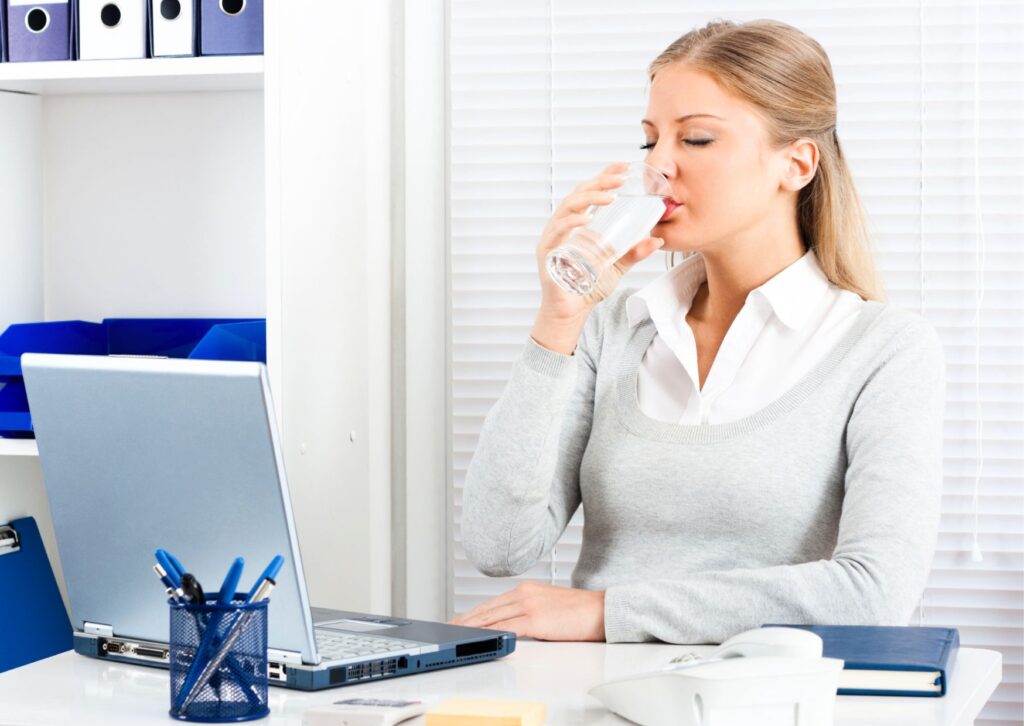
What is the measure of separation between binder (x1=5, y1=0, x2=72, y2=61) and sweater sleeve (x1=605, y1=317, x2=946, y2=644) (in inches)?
46.3

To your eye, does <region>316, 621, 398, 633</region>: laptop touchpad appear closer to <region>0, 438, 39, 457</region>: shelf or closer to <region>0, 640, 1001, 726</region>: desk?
<region>0, 640, 1001, 726</region>: desk

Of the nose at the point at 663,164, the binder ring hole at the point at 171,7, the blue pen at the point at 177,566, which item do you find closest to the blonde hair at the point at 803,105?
the nose at the point at 663,164

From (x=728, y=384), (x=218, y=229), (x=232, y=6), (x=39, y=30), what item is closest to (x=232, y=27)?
(x=232, y=6)

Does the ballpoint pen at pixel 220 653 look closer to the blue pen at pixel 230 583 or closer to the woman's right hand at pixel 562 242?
the blue pen at pixel 230 583

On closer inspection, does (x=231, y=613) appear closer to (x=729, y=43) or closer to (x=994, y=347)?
(x=729, y=43)

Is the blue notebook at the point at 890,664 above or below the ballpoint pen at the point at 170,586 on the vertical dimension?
below

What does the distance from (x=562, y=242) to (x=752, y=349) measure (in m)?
0.35

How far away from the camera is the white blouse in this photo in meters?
1.82

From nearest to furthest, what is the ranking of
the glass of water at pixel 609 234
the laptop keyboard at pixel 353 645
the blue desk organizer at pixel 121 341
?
the laptop keyboard at pixel 353 645 → the glass of water at pixel 609 234 → the blue desk organizer at pixel 121 341

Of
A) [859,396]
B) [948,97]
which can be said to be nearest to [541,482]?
[859,396]

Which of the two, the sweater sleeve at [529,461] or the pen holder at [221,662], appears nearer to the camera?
the pen holder at [221,662]

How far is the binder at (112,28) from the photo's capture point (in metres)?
1.97

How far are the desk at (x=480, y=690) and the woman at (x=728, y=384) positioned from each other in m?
0.16

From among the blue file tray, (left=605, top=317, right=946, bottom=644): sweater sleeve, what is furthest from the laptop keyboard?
the blue file tray
